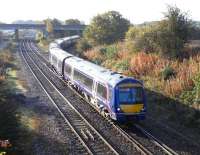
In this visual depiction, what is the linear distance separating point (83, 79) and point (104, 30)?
3575cm

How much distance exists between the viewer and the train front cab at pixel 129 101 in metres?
20.8

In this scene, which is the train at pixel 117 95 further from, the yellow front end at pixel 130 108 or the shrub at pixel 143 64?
the shrub at pixel 143 64

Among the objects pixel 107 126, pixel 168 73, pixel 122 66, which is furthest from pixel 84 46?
pixel 107 126

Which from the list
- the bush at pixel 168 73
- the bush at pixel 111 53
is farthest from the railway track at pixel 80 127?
the bush at pixel 111 53

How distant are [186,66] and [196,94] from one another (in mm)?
5301

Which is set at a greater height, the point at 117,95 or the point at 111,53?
the point at 111,53

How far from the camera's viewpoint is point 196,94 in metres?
24.1

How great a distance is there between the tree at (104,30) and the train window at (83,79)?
32341 millimetres

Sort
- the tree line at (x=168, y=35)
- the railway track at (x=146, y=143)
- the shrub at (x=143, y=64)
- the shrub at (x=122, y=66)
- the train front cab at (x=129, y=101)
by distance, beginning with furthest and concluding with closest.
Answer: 1. the shrub at (x=122, y=66)
2. the tree line at (x=168, y=35)
3. the shrub at (x=143, y=64)
4. the train front cab at (x=129, y=101)
5. the railway track at (x=146, y=143)

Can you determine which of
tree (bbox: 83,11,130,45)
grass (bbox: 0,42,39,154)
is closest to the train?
grass (bbox: 0,42,39,154)

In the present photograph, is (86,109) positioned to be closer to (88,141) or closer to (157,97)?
(157,97)

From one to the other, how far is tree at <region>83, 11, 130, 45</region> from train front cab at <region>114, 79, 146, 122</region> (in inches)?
1648

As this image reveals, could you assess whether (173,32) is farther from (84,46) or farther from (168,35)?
(84,46)

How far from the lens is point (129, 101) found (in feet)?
68.8
